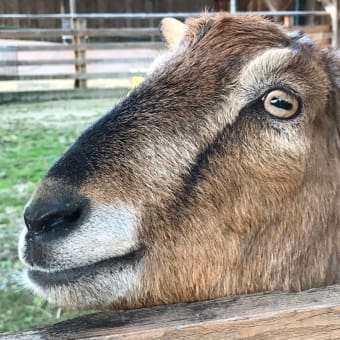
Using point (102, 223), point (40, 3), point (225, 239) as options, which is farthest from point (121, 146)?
point (40, 3)

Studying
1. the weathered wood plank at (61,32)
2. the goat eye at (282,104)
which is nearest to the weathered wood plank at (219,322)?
the goat eye at (282,104)

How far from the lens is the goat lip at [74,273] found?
1832mm

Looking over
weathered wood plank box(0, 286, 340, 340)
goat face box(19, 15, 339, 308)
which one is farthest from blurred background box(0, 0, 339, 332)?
weathered wood plank box(0, 286, 340, 340)

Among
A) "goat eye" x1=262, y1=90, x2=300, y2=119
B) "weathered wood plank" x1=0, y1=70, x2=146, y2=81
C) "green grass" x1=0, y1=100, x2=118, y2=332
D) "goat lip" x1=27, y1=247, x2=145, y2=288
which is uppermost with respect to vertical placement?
"goat eye" x1=262, y1=90, x2=300, y2=119

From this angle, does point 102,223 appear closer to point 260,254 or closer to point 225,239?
point 225,239

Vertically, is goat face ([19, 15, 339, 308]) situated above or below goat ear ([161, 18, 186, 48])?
below

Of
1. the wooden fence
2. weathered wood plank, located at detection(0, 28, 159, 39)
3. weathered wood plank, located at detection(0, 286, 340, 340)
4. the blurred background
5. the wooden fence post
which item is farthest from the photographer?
the wooden fence post

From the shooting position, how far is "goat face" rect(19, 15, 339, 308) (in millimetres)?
1823

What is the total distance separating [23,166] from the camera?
8.10 metres

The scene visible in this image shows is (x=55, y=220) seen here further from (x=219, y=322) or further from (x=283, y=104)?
(x=283, y=104)

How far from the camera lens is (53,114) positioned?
12.4m

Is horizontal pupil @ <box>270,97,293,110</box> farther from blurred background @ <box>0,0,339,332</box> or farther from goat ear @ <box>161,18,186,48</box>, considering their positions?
blurred background @ <box>0,0,339,332</box>

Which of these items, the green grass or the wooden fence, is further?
the wooden fence

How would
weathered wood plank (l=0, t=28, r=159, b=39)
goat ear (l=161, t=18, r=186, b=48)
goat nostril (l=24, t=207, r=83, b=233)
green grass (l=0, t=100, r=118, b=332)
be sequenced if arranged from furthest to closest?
weathered wood plank (l=0, t=28, r=159, b=39) → green grass (l=0, t=100, r=118, b=332) → goat ear (l=161, t=18, r=186, b=48) → goat nostril (l=24, t=207, r=83, b=233)
